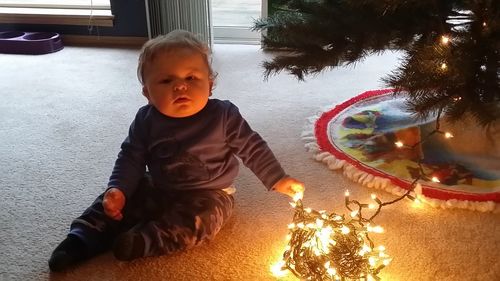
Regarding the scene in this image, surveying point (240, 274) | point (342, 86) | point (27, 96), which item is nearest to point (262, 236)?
point (240, 274)

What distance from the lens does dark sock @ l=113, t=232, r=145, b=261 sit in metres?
0.92

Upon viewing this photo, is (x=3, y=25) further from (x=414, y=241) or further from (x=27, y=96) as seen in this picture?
(x=414, y=241)

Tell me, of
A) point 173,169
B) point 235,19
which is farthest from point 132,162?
point 235,19

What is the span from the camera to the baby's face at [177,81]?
979mm

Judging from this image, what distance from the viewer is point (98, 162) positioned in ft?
4.36

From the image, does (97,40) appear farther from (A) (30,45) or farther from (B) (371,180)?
(B) (371,180)

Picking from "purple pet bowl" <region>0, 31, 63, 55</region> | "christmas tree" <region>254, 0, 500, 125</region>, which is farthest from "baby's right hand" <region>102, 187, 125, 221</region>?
"purple pet bowl" <region>0, 31, 63, 55</region>

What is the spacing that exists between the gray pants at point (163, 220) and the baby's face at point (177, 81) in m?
0.18

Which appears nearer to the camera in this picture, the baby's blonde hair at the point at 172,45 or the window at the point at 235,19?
the baby's blonde hair at the point at 172,45

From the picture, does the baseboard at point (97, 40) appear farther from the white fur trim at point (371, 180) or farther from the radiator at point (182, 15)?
the white fur trim at point (371, 180)

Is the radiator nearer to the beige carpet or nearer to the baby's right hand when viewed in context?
the beige carpet

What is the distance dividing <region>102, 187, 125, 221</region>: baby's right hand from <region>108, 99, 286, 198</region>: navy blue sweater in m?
0.03

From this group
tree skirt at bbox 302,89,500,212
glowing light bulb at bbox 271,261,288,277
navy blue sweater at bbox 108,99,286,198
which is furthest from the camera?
tree skirt at bbox 302,89,500,212

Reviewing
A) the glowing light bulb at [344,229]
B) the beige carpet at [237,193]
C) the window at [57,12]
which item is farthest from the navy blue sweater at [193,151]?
the window at [57,12]
